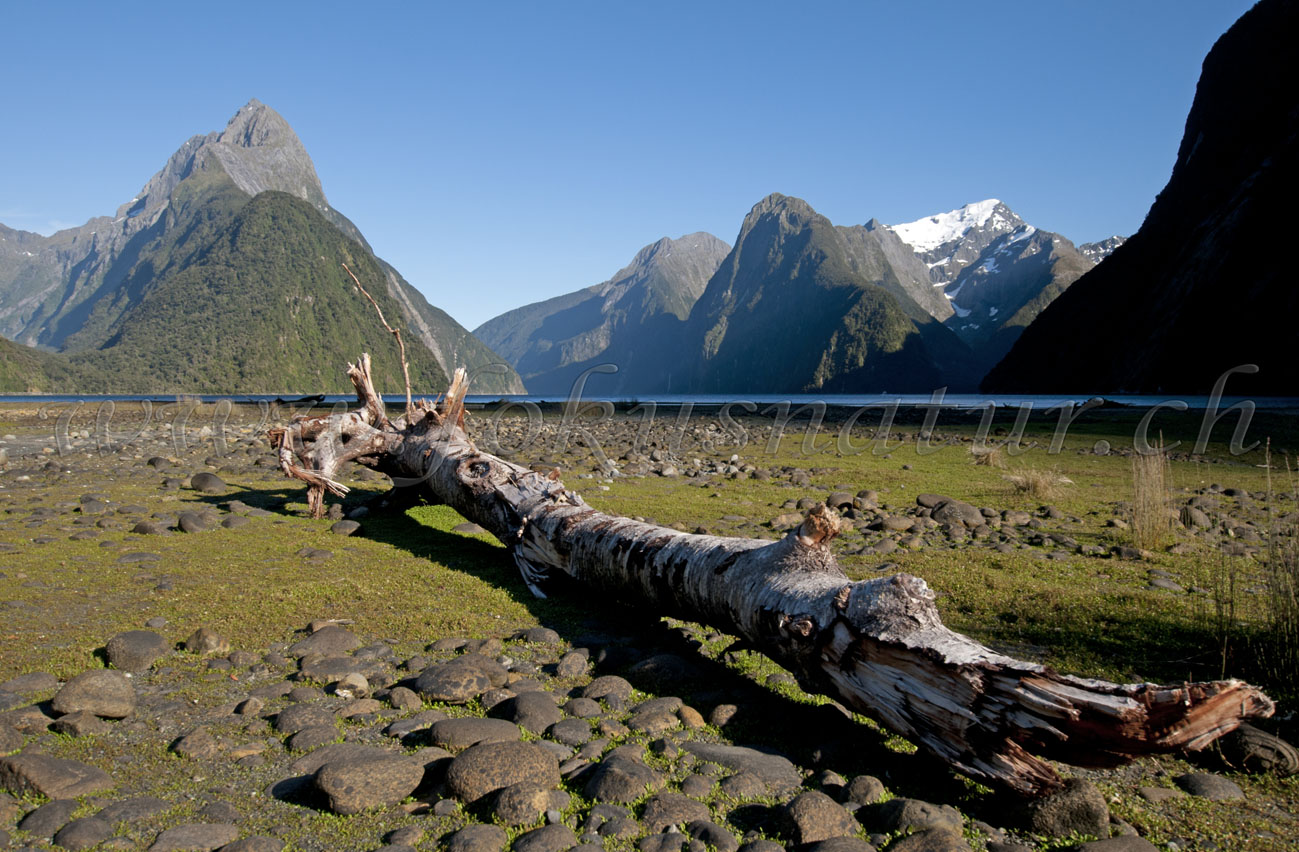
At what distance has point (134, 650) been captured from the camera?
5.04 meters

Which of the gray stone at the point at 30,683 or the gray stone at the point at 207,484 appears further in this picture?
the gray stone at the point at 207,484

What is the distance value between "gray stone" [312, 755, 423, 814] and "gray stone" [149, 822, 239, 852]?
38cm

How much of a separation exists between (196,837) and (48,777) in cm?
95

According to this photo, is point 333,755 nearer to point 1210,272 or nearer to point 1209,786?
point 1209,786

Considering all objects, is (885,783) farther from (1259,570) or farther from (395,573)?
(1259,570)

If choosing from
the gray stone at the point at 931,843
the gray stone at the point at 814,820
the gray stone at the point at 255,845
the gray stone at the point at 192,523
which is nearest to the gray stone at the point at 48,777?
the gray stone at the point at 255,845

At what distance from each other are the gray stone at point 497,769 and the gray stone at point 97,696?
224cm

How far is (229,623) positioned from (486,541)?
3.99 m

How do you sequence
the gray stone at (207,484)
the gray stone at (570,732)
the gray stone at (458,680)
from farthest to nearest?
the gray stone at (207,484) → the gray stone at (458,680) → the gray stone at (570,732)

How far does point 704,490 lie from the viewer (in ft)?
47.4

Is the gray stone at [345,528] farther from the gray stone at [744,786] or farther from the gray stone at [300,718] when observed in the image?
the gray stone at [744,786]

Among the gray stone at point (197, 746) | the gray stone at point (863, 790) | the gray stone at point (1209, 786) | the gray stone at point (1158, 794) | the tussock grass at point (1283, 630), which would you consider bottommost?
the gray stone at point (197, 746)

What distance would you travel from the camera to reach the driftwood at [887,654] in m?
2.87

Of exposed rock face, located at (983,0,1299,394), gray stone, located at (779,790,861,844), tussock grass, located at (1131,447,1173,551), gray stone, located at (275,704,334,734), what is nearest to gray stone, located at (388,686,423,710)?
gray stone, located at (275,704,334,734)
